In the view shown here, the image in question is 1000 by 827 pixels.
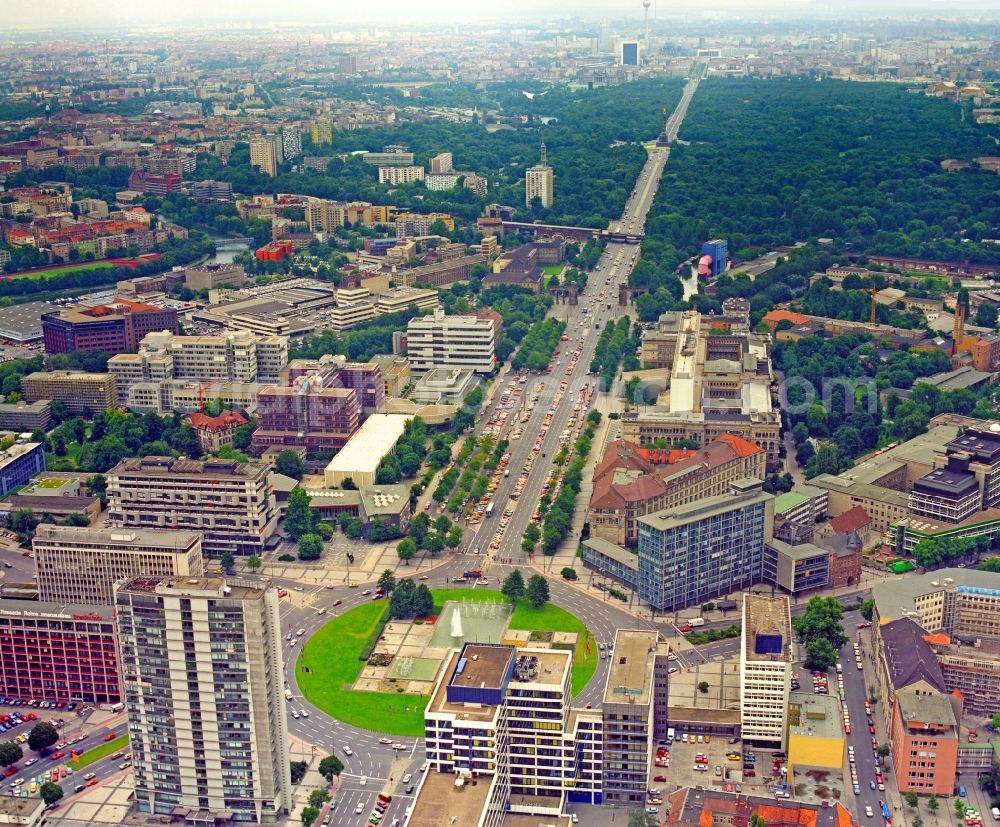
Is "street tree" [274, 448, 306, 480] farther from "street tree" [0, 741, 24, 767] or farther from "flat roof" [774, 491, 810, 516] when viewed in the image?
"street tree" [0, 741, 24, 767]

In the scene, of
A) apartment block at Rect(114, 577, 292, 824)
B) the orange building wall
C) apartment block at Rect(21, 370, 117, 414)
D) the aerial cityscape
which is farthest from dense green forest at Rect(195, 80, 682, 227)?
apartment block at Rect(114, 577, 292, 824)

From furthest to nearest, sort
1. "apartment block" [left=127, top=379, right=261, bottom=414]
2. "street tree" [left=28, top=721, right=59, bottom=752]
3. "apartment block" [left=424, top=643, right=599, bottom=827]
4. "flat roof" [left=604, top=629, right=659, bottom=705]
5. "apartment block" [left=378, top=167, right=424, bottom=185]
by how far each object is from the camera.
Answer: "apartment block" [left=378, top=167, right=424, bottom=185], "apartment block" [left=127, top=379, right=261, bottom=414], "street tree" [left=28, top=721, right=59, bottom=752], "flat roof" [left=604, top=629, right=659, bottom=705], "apartment block" [left=424, top=643, right=599, bottom=827]

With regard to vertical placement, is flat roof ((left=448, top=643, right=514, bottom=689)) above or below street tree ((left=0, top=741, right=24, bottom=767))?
above

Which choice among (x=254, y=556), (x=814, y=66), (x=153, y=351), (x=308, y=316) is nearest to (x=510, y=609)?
(x=254, y=556)

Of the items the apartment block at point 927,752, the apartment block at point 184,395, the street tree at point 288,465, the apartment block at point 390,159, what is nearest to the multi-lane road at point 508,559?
the street tree at point 288,465

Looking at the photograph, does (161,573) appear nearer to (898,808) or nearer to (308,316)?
(898,808)

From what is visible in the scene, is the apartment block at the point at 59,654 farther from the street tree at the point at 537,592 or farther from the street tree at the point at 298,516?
the street tree at the point at 537,592

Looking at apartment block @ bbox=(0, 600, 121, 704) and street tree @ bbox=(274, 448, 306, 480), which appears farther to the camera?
street tree @ bbox=(274, 448, 306, 480)

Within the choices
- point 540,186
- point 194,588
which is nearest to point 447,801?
point 194,588
